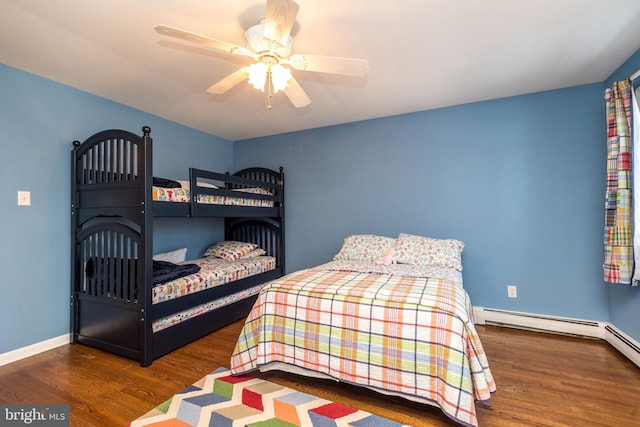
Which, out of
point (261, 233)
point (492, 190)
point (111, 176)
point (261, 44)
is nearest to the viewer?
point (261, 44)

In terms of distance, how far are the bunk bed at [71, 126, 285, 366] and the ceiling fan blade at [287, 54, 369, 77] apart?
1.30 m

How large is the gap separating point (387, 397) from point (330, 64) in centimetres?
201

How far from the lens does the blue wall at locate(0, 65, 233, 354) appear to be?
2.19 metres

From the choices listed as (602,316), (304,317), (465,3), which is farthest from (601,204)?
(304,317)

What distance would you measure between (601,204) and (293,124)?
3194mm

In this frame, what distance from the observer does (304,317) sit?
1824 mm

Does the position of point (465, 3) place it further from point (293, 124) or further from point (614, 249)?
point (293, 124)

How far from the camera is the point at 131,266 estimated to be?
2.22 m

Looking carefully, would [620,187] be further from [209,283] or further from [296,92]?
[209,283]

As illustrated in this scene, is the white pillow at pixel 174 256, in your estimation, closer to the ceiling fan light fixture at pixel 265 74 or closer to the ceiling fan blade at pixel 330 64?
the ceiling fan light fixture at pixel 265 74

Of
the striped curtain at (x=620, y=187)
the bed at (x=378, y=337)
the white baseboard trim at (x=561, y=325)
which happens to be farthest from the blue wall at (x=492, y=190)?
the bed at (x=378, y=337)

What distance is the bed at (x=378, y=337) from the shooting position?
4.81 feet

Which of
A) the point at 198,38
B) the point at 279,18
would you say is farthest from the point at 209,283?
the point at 279,18

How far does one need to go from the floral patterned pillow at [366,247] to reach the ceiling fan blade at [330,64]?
5.86 ft
